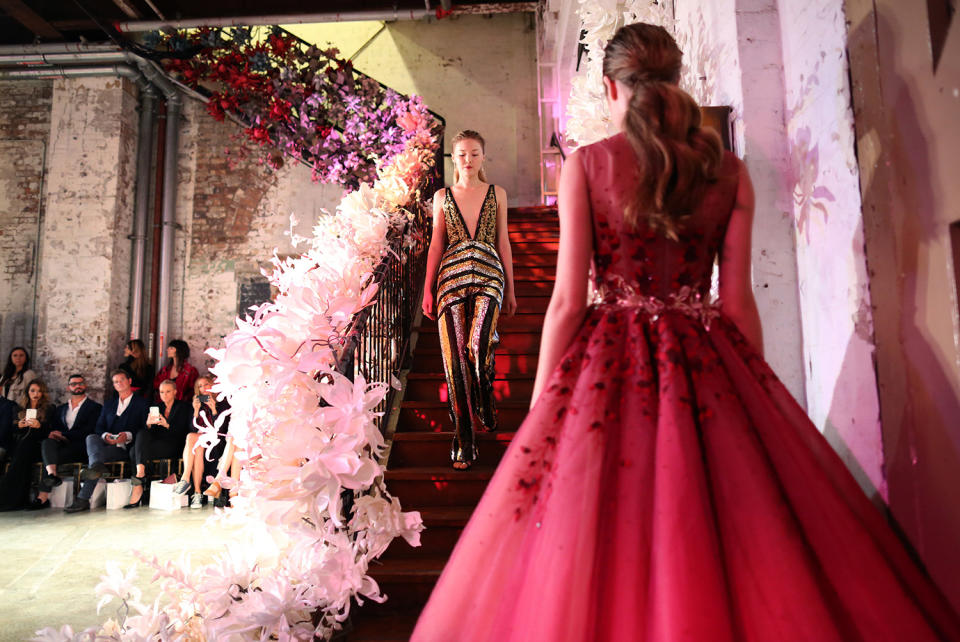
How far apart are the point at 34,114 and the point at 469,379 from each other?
8639 mm

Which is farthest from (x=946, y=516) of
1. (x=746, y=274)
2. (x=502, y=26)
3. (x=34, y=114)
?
(x=34, y=114)

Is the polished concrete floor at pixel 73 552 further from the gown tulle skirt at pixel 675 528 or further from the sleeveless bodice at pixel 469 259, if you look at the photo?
the gown tulle skirt at pixel 675 528

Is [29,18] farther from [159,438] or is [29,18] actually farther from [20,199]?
[159,438]

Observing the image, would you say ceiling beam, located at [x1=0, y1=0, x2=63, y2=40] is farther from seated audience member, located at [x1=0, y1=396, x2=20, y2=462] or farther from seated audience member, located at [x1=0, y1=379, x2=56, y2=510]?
seated audience member, located at [x1=0, y1=396, x2=20, y2=462]

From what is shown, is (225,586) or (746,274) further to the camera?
(225,586)

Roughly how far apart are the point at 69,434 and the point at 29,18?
17.0 feet

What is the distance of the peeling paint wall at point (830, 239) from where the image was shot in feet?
5.23

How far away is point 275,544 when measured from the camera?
2.18 meters

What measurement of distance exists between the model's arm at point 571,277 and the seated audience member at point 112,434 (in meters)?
6.34

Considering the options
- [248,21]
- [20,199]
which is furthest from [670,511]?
[20,199]

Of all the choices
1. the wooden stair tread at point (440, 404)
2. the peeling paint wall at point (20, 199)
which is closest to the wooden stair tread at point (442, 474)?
the wooden stair tread at point (440, 404)

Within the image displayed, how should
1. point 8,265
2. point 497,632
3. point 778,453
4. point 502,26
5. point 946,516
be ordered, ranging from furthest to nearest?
point 502,26, point 8,265, point 946,516, point 778,453, point 497,632

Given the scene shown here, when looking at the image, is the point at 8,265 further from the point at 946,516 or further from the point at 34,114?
the point at 946,516

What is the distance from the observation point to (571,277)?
4.34ft
